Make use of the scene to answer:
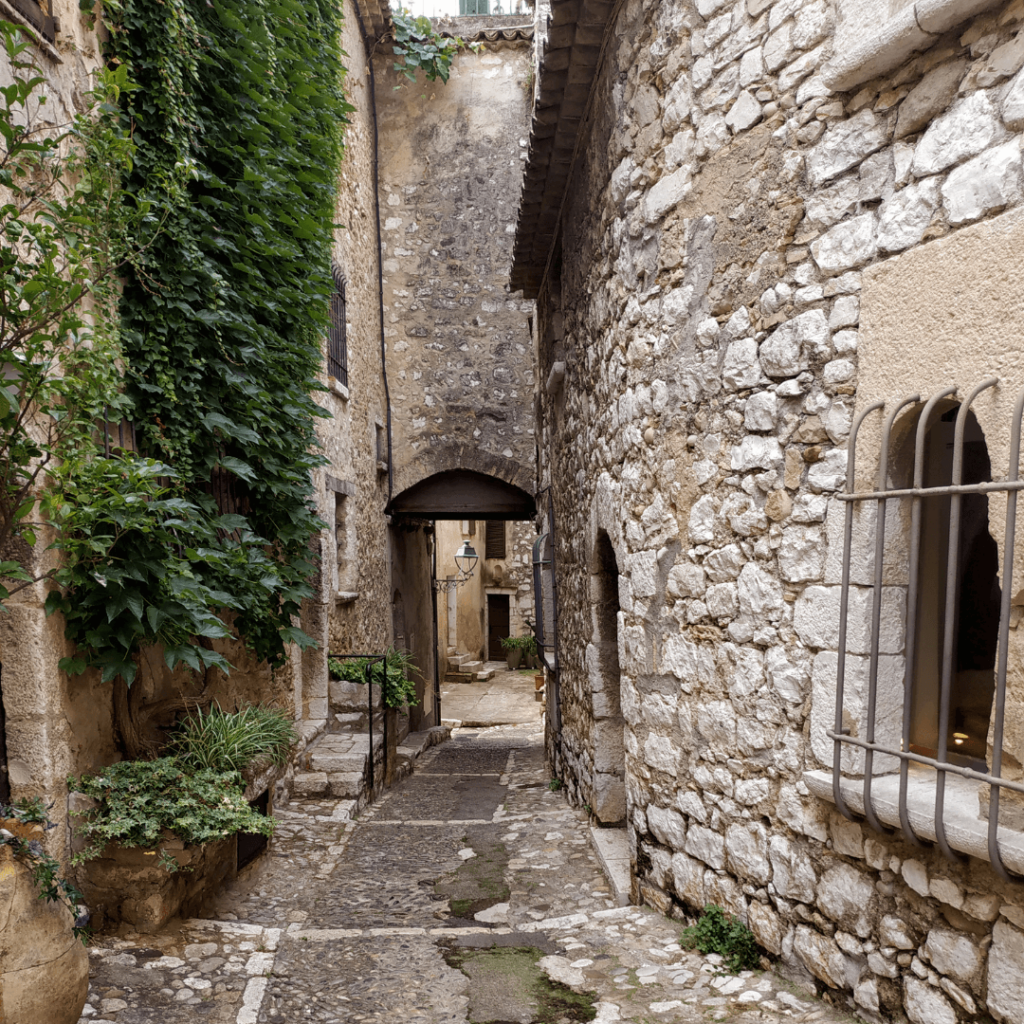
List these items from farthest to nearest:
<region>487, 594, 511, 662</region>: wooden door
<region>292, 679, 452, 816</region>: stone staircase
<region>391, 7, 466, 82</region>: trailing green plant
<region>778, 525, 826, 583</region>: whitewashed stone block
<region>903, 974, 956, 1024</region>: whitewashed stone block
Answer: <region>487, 594, 511, 662</region>: wooden door → <region>391, 7, 466, 82</region>: trailing green plant → <region>292, 679, 452, 816</region>: stone staircase → <region>778, 525, 826, 583</region>: whitewashed stone block → <region>903, 974, 956, 1024</region>: whitewashed stone block

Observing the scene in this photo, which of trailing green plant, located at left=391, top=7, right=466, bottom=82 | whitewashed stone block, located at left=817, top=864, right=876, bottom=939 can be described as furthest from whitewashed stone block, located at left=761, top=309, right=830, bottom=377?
trailing green plant, located at left=391, top=7, right=466, bottom=82

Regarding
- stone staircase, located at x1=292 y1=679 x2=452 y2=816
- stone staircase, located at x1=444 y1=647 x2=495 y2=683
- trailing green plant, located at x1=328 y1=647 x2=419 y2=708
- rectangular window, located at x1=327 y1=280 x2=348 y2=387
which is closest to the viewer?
stone staircase, located at x1=292 y1=679 x2=452 y2=816

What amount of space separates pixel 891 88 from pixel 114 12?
10.8 feet

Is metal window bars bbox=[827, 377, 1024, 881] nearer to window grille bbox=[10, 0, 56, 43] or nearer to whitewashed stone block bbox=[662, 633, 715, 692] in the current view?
whitewashed stone block bbox=[662, 633, 715, 692]

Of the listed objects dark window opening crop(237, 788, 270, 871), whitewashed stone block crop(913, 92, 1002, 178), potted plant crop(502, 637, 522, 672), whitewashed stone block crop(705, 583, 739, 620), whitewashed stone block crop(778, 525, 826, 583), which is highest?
whitewashed stone block crop(913, 92, 1002, 178)

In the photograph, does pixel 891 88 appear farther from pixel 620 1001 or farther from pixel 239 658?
pixel 239 658

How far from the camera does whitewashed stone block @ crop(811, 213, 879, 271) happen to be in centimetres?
249

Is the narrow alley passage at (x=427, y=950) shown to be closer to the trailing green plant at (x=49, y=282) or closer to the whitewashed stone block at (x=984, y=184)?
the trailing green plant at (x=49, y=282)

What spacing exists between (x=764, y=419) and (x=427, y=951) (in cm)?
261

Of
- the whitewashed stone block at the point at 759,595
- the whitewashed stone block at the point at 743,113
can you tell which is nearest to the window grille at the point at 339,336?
the whitewashed stone block at the point at 743,113

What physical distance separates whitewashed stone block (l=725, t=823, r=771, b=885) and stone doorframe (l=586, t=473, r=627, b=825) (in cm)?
188

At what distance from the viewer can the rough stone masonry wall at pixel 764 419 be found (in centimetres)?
224

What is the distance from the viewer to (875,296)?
2449 mm

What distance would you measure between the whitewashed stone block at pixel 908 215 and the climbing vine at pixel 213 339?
273 centimetres
